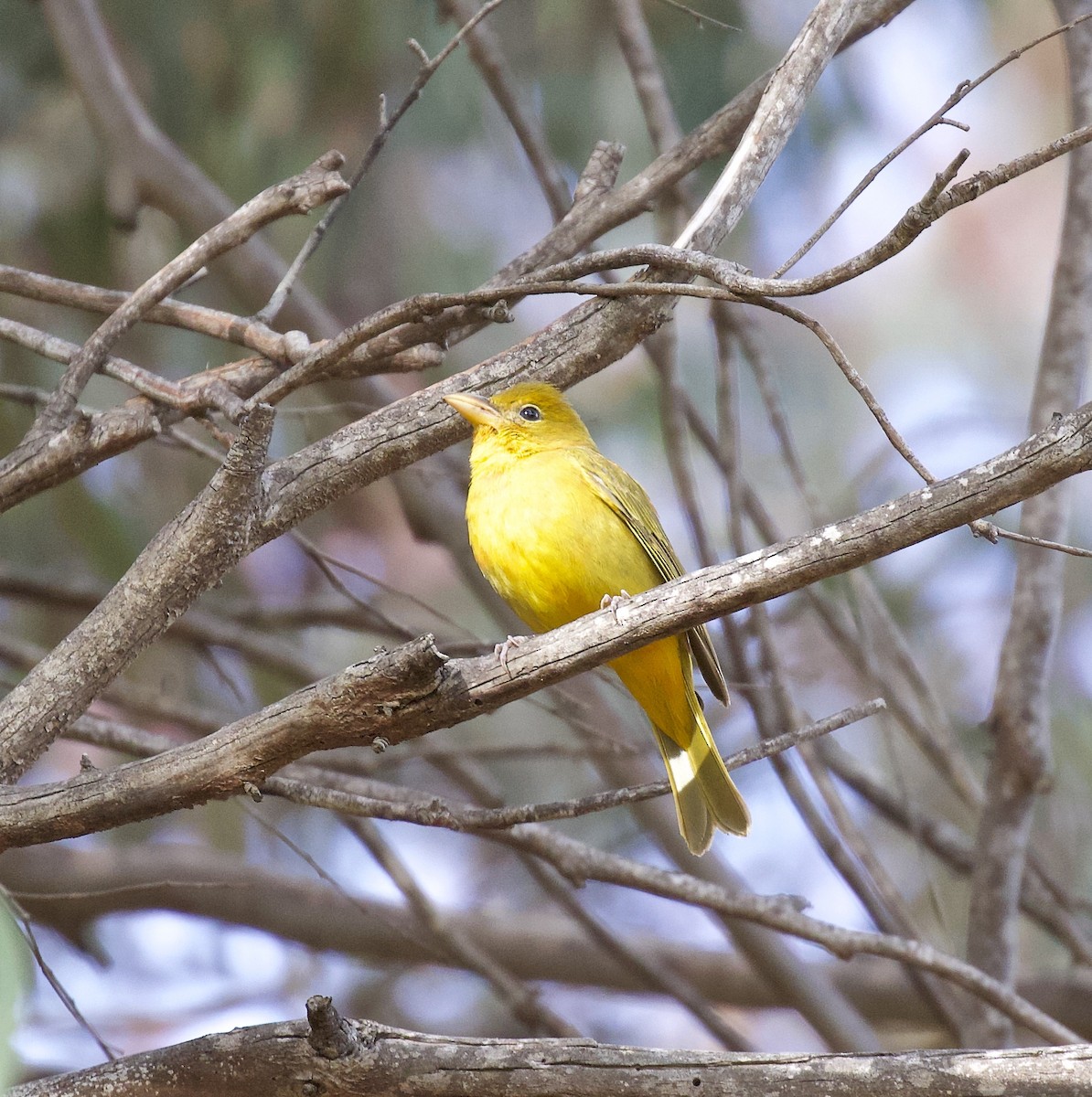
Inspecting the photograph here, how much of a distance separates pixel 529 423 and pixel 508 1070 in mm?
2068

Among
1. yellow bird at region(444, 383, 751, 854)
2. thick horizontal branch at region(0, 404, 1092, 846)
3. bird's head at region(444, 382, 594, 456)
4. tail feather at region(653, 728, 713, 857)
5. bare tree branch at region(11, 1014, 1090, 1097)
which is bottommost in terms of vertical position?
bare tree branch at region(11, 1014, 1090, 1097)

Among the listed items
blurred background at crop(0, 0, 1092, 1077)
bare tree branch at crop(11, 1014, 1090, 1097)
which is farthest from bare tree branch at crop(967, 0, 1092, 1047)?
bare tree branch at crop(11, 1014, 1090, 1097)

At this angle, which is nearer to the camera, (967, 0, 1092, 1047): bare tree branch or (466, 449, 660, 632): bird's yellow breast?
(466, 449, 660, 632): bird's yellow breast

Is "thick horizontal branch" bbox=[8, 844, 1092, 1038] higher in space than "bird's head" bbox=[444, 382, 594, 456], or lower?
lower

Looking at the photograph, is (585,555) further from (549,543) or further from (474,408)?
(474,408)

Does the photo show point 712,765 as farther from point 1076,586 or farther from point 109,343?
point 1076,586

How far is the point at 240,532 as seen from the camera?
2.82 meters

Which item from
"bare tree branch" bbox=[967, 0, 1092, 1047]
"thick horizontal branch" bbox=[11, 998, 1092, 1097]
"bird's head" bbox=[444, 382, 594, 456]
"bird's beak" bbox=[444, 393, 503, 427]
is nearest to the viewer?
"thick horizontal branch" bbox=[11, 998, 1092, 1097]

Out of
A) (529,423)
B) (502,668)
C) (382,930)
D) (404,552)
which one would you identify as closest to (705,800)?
(529,423)

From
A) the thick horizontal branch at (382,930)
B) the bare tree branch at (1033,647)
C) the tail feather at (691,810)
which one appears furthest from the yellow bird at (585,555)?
the thick horizontal branch at (382,930)

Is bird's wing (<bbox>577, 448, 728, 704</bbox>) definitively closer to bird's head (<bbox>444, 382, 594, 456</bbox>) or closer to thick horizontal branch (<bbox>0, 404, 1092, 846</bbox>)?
bird's head (<bbox>444, 382, 594, 456</bbox>)

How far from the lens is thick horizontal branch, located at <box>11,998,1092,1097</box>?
7.48ft

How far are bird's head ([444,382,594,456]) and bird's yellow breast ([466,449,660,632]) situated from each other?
7 centimetres

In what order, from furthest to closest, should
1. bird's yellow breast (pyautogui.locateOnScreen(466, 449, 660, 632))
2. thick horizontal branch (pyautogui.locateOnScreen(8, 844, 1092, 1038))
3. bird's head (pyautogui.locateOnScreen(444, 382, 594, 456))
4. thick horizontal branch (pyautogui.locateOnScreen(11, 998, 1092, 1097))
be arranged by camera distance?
1. thick horizontal branch (pyautogui.locateOnScreen(8, 844, 1092, 1038))
2. bird's head (pyautogui.locateOnScreen(444, 382, 594, 456))
3. bird's yellow breast (pyautogui.locateOnScreen(466, 449, 660, 632))
4. thick horizontal branch (pyautogui.locateOnScreen(11, 998, 1092, 1097))
